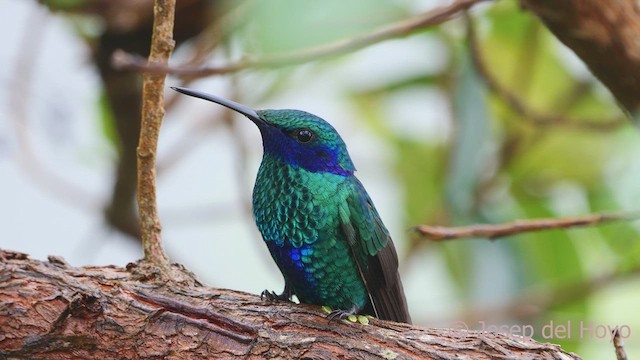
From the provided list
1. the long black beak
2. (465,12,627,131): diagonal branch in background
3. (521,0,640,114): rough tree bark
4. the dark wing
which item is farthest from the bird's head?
(465,12,627,131): diagonal branch in background

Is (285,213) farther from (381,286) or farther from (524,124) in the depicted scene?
(524,124)

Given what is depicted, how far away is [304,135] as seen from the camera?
110 inches

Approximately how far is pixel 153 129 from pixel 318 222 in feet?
1.99

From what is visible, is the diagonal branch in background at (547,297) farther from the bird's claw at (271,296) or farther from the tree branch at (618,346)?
the tree branch at (618,346)

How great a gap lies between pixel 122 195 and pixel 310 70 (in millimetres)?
1469

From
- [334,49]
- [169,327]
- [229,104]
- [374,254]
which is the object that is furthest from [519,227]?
[169,327]

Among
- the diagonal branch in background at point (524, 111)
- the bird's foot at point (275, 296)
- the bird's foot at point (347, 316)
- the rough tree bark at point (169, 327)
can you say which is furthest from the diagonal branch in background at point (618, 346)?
the diagonal branch in background at point (524, 111)

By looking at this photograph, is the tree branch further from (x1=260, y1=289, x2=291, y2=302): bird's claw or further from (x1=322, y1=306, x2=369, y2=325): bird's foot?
(x1=260, y1=289, x2=291, y2=302): bird's claw

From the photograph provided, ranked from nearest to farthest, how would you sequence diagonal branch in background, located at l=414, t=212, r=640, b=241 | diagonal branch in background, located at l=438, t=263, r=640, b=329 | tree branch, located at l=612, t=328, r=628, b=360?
tree branch, located at l=612, t=328, r=628, b=360
diagonal branch in background, located at l=414, t=212, r=640, b=241
diagonal branch in background, located at l=438, t=263, r=640, b=329

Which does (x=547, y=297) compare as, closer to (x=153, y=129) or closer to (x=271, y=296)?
(x=271, y=296)

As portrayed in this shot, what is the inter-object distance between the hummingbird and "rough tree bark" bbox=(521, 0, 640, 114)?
2.93 feet

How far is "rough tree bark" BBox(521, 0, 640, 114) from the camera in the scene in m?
3.00

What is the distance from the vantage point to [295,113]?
2822 mm

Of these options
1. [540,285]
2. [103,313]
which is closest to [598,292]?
[540,285]
